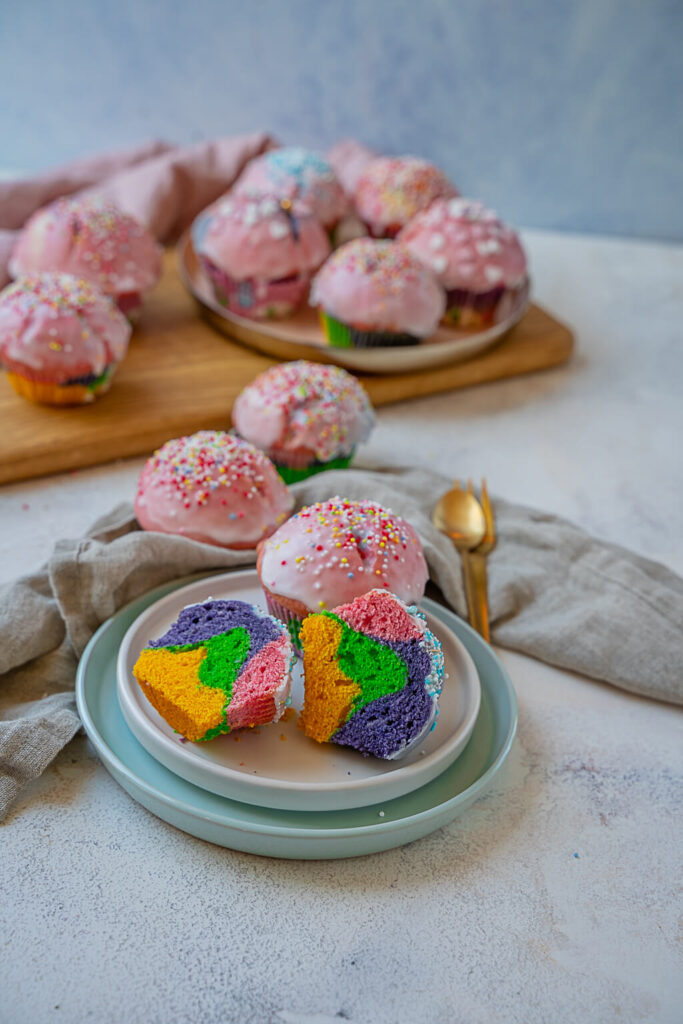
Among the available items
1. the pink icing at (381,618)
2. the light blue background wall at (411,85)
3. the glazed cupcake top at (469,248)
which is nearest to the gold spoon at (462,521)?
the pink icing at (381,618)

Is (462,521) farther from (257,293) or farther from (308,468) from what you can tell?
(257,293)

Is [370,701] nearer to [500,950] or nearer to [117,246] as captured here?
[500,950]

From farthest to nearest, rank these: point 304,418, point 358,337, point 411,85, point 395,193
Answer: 1. point 411,85
2. point 395,193
3. point 358,337
4. point 304,418

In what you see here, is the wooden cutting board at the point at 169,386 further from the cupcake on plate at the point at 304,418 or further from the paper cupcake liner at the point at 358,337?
the cupcake on plate at the point at 304,418

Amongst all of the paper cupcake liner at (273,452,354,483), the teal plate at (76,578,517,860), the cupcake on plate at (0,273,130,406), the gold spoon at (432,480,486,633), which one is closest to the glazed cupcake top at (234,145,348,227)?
the cupcake on plate at (0,273,130,406)

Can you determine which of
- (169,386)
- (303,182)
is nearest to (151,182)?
(303,182)

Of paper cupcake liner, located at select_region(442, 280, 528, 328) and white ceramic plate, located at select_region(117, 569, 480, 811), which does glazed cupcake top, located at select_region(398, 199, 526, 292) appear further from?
white ceramic plate, located at select_region(117, 569, 480, 811)

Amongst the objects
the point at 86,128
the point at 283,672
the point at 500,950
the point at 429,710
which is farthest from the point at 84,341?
the point at 86,128

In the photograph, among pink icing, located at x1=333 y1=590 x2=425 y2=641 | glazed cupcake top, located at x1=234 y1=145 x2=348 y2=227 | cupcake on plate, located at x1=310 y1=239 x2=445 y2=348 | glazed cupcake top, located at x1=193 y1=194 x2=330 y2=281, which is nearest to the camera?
pink icing, located at x1=333 y1=590 x2=425 y2=641
